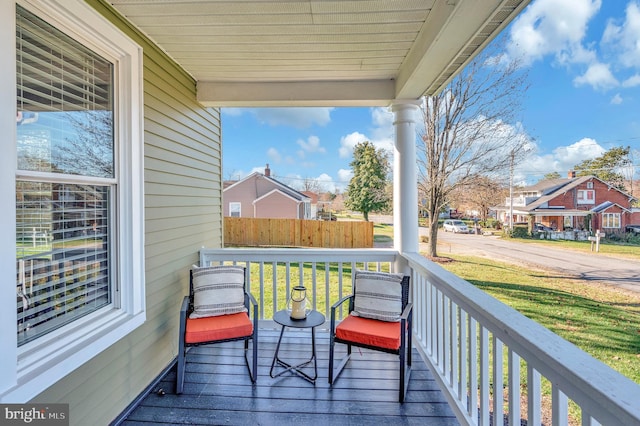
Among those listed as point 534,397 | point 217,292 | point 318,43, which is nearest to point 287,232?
point 217,292

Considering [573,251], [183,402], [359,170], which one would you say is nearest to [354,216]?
[359,170]

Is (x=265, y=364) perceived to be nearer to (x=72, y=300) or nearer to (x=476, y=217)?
(x=72, y=300)

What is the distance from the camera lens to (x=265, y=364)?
2705 millimetres

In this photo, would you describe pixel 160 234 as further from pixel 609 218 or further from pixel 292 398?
pixel 609 218

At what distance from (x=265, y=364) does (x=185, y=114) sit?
258cm

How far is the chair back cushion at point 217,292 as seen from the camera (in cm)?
263

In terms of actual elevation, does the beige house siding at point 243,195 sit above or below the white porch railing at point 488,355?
above

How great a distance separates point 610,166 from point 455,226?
8.77 ft

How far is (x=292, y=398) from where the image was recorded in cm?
223

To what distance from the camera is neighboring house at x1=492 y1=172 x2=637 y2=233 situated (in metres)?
2.23

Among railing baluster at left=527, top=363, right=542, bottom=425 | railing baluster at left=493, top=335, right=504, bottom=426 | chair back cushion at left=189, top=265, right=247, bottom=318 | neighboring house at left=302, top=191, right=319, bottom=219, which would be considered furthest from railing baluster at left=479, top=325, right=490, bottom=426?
neighboring house at left=302, top=191, right=319, bottom=219

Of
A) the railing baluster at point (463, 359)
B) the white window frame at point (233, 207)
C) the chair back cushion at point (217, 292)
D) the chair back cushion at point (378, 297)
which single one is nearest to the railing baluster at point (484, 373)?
the railing baluster at point (463, 359)

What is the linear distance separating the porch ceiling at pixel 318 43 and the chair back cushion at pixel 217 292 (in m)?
1.84

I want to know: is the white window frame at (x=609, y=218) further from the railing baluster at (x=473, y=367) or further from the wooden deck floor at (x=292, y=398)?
the wooden deck floor at (x=292, y=398)
